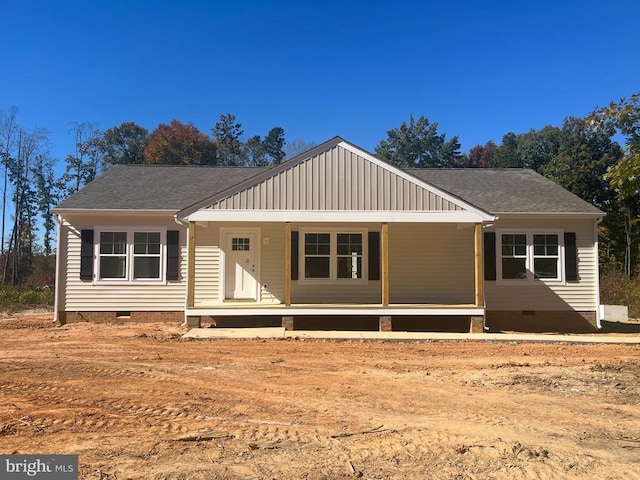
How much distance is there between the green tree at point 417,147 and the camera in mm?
53469

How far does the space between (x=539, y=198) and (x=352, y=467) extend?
484 inches

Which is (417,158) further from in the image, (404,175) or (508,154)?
(404,175)

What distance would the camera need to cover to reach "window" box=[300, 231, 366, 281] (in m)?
13.5

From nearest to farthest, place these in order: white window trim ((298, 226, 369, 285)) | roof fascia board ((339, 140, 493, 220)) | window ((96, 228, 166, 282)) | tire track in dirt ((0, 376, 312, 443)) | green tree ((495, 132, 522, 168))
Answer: tire track in dirt ((0, 376, 312, 443)) < roof fascia board ((339, 140, 493, 220)) < window ((96, 228, 166, 282)) < white window trim ((298, 226, 369, 285)) < green tree ((495, 132, 522, 168))

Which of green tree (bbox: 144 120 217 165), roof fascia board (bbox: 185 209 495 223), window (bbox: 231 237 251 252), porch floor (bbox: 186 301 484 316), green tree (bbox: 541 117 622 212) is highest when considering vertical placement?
green tree (bbox: 144 120 217 165)

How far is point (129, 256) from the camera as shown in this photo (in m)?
13.1

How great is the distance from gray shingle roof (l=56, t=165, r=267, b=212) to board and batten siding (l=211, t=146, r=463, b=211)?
122 inches

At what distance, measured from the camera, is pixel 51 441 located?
4305 mm

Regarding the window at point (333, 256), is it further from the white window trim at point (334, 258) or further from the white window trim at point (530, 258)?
the white window trim at point (530, 258)

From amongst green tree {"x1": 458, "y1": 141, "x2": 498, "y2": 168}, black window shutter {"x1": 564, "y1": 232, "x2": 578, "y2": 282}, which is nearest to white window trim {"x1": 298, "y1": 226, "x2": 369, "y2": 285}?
black window shutter {"x1": 564, "y1": 232, "x2": 578, "y2": 282}

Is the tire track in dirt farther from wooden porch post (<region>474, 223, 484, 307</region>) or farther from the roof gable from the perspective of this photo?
wooden porch post (<region>474, 223, 484, 307</region>)

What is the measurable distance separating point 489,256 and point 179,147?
34371 mm

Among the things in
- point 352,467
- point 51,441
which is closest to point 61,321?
point 51,441

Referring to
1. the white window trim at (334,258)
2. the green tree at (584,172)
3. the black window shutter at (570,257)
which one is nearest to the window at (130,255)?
the white window trim at (334,258)
